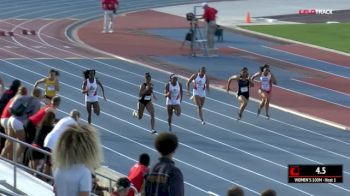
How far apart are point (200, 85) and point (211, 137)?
1601mm

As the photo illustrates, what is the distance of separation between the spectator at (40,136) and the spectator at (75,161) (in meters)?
6.15

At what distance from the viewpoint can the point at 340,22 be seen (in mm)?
49344

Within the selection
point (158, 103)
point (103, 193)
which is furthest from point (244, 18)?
point (103, 193)

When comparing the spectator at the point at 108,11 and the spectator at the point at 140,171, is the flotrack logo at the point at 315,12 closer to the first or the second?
the spectator at the point at 108,11

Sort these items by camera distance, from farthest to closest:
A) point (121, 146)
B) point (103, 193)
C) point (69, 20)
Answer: point (69, 20), point (121, 146), point (103, 193)

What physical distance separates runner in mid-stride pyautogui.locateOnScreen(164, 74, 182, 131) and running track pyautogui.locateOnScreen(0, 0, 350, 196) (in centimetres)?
64

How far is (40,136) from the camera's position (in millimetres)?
15000

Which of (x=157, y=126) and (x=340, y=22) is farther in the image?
(x=340, y=22)

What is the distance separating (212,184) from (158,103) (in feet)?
27.3

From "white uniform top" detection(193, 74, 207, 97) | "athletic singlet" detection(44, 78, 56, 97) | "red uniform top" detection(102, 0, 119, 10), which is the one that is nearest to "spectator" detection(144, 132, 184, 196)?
"athletic singlet" detection(44, 78, 56, 97)

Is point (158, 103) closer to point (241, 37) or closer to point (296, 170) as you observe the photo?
point (296, 170)

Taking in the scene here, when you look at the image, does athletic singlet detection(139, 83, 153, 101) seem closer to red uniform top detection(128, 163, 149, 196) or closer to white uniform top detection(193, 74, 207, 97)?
white uniform top detection(193, 74, 207, 97)

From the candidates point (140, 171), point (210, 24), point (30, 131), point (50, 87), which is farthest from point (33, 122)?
point (210, 24)

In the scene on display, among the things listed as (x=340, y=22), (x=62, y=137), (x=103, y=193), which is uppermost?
(x=62, y=137)
